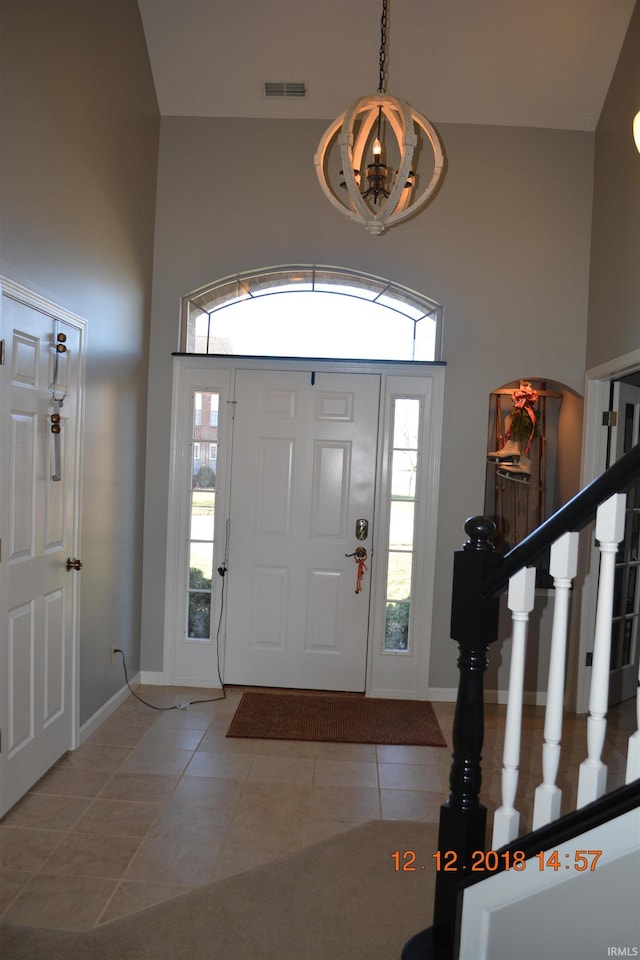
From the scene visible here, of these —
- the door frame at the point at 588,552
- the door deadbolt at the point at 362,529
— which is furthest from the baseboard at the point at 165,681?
the door frame at the point at 588,552

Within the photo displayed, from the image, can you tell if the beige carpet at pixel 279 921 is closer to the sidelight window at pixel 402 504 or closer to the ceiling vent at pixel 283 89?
the sidelight window at pixel 402 504

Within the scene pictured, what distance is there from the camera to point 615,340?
4.27m

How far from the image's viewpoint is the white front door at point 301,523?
4.85 m

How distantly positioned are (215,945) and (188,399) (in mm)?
3359

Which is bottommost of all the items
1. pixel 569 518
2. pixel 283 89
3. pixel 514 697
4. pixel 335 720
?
pixel 335 720

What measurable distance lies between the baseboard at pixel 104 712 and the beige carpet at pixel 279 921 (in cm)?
161

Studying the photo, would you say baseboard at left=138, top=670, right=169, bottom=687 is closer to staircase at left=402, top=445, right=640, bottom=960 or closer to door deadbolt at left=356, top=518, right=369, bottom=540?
door deadbolt at left=356, top=518, right=369, bottom=540

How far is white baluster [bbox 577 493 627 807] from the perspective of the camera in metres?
1.64

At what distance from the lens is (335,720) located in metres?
4.41

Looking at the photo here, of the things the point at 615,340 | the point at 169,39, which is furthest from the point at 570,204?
the point at 169,39

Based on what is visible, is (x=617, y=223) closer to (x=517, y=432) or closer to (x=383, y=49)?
(x=517, y=432)

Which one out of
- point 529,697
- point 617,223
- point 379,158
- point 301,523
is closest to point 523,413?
point 617,223

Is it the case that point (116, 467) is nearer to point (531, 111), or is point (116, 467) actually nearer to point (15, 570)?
point (15, 570)
